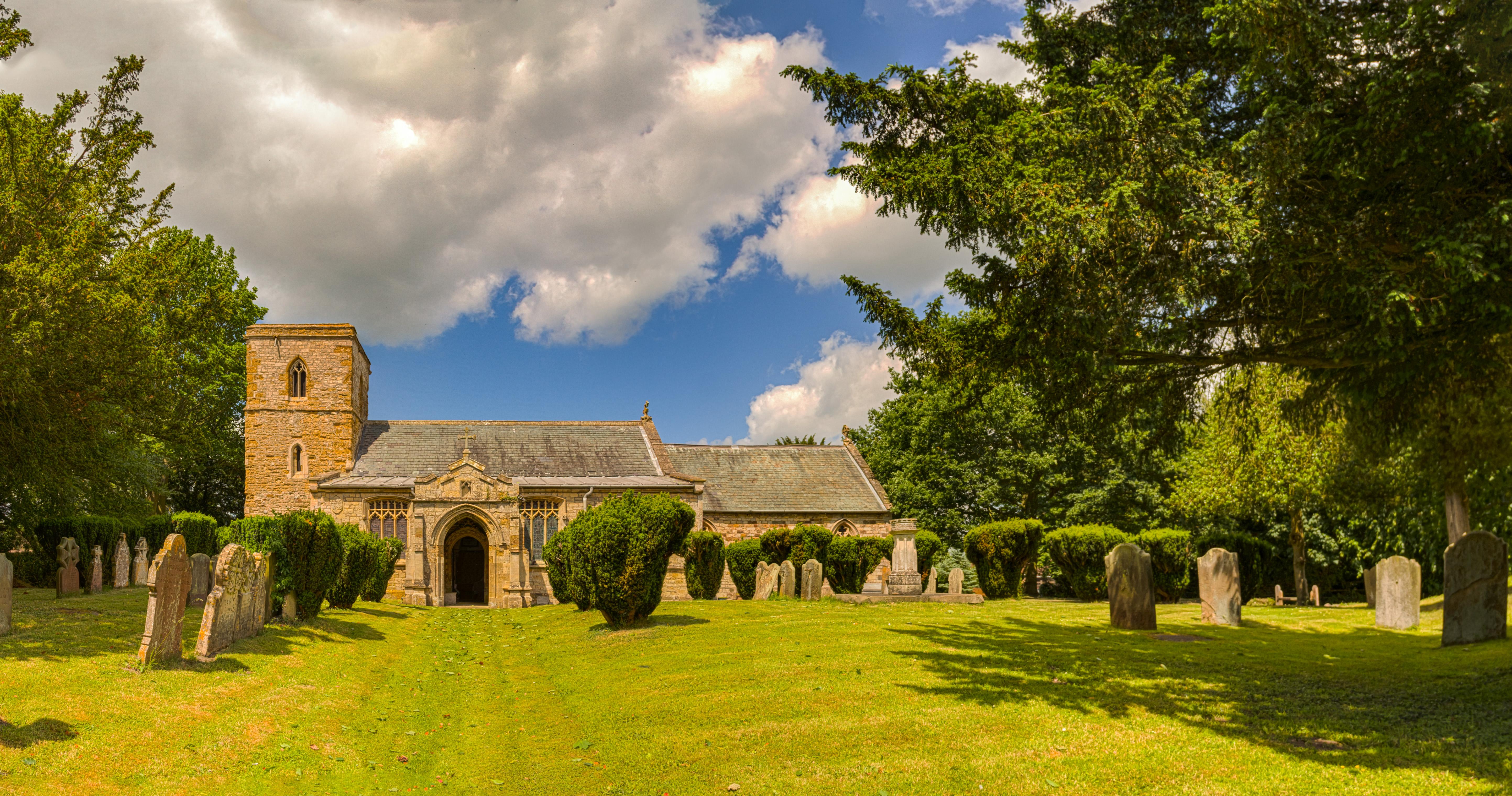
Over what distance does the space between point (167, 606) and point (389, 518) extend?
66.0ft

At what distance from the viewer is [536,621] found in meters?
21.4

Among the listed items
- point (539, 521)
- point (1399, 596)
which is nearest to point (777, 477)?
point (539, 521)

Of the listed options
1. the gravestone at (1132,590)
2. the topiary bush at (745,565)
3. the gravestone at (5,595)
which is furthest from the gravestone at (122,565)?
the gravestone at (1132,590)

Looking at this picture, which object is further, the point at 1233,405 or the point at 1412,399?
the point at 1233,405

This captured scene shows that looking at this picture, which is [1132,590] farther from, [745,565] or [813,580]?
[745,565]

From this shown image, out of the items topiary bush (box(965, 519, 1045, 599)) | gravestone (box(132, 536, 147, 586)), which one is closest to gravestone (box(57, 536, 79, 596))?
gravestone (box(132, 536, 147, 586))

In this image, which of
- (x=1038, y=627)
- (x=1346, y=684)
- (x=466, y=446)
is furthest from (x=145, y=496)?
(x=1346, y=684)

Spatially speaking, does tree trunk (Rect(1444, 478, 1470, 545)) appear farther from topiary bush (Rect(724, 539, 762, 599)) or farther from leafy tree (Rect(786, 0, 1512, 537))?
topiary bush (Rect(724, 539, 762, 599))

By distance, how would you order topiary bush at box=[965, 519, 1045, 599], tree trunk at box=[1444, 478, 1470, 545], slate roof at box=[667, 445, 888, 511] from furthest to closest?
slate roof at box=[667, 445, 888, 511]
topiary bush at box=[965, 519, 1045, 599]
tree trunk at box=[1444, 478, 1470, 545]

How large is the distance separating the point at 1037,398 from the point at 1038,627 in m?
5.27

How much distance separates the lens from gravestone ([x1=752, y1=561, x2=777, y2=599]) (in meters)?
24.7

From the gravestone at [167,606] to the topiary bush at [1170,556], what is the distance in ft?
70.3

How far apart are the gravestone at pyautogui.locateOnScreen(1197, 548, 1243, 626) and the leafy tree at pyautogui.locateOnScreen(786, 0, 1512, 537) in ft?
14.2

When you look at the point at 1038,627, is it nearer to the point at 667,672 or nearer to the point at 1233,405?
the point at 1233,405
